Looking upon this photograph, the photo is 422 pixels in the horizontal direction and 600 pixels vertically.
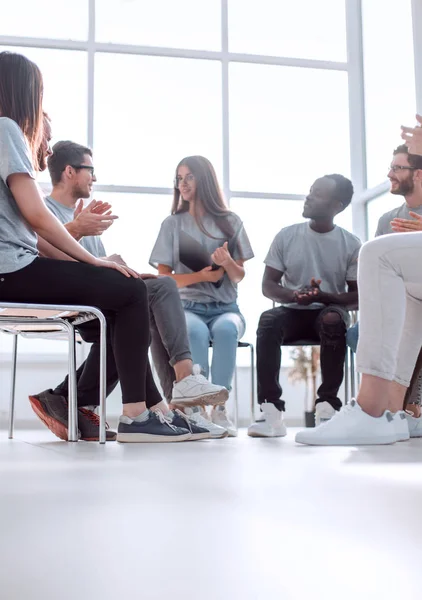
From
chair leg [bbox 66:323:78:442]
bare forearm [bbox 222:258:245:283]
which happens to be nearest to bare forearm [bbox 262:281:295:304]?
bare forearm [bbox 222:258:245:283]

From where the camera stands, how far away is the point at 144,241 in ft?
15.6

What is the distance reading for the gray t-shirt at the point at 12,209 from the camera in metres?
1.94

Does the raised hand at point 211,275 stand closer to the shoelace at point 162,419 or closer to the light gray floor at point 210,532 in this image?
the shoelace at point 162,419

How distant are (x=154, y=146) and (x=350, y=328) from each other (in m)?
2.28

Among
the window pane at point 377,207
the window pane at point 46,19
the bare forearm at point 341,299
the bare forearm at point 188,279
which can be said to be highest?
the window pane at point 46,19

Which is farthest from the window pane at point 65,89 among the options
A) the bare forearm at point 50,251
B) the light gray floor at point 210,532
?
the light gray floor at point 210,532

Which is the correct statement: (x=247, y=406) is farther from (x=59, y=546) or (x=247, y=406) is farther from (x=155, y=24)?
(x=59, y=546)

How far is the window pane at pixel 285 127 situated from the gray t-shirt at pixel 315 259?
59.5 inches

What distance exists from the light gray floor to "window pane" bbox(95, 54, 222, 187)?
11.9 ft

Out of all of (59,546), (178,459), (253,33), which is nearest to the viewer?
(59,546)

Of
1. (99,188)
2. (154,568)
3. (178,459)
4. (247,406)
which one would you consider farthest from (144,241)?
(154,568)

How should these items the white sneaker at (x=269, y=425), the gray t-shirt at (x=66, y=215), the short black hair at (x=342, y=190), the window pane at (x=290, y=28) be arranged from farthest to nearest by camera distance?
1. the window pane at (x=290, y=28)
2. the short black hair at (x=342, y=190)
3. the white sneaker at (x=269, y=425)
4. the gray t-shirt at (x=66, y=215)

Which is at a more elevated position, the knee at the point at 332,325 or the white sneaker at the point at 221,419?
the knee at the point at 332,325

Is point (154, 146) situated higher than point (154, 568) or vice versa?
point (154, 146)
